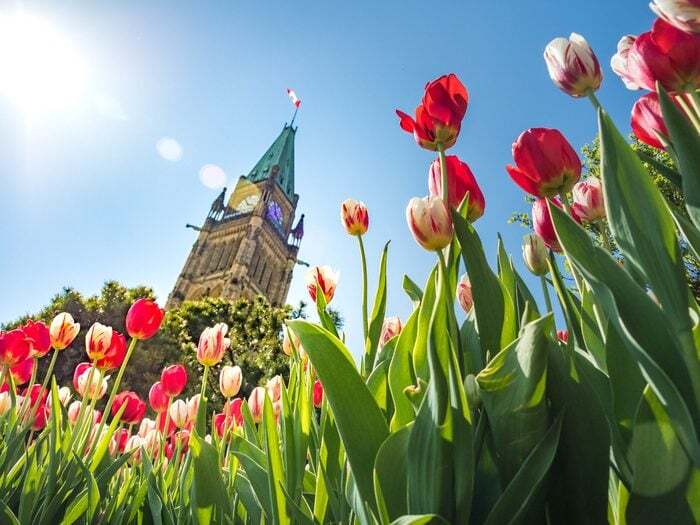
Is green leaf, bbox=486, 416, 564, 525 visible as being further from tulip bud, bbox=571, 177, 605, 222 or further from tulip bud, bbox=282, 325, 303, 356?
tulip bud, bbox=282, 325, 303, 356

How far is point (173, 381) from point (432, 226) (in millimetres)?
1661

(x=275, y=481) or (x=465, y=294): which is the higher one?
(x=465, y=294)

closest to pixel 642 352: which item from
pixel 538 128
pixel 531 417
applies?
pixel 531 417

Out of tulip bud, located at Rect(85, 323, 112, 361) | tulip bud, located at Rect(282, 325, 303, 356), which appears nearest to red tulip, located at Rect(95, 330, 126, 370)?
tulip bud, located at Rect(85, 323, 112, 361)

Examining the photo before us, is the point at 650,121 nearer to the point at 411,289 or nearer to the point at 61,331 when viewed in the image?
the point at 411,289

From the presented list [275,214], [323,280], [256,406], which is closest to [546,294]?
[323,280]

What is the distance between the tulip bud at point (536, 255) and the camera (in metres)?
0.98

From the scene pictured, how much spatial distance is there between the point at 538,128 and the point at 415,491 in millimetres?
657

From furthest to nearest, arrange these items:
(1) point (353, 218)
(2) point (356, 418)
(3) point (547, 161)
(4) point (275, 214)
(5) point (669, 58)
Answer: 1. (4) point (275, 214)
2. (1) point (353, 218)
3. (3) point (547, 161)
4. (5) point (669, 58)
5. (2) point (356, 418)

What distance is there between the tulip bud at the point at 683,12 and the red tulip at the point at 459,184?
385mm

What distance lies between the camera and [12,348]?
6.04 feet

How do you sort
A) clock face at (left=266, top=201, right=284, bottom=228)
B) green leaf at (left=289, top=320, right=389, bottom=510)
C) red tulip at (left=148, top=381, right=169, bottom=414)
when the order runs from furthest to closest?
clock face at (left=266, top=201, right=284, bottom=228)
red tulip at (left=148, top=381, right=169, bottom=414)
green leaf at (left=289, top=320, right=389, bottom=510)

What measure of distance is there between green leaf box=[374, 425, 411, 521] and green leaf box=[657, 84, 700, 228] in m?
0.45

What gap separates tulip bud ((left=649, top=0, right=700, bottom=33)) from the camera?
24.9 inches
